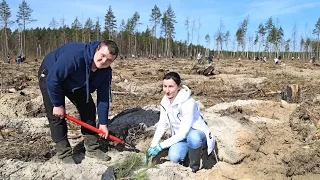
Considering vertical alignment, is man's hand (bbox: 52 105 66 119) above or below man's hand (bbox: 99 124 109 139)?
above

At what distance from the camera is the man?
3381 millimetres

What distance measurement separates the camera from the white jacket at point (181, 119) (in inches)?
148

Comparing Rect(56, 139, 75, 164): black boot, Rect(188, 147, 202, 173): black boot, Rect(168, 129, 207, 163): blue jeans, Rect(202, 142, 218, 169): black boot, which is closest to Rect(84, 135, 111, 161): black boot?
Rect(56, 139, 75, 164): black boot

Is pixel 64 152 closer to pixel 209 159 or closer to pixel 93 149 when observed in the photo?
pixel 93 149

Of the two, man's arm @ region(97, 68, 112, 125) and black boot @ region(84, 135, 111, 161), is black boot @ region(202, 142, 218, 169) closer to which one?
black boot @ region(84, 135, 111, 161)

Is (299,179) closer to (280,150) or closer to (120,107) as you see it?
(280,150)

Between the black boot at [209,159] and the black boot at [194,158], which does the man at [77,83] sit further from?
the black boot at [209,159]

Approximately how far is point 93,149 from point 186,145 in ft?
3.52

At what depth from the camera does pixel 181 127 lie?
3795mm

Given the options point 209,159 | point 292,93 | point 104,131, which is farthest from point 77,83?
point 292,93

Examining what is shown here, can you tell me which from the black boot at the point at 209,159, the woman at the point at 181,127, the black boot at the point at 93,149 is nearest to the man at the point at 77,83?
the black boot at the point at 93,149

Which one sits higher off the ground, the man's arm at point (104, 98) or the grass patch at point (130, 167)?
the man's arm at point (104, 98)

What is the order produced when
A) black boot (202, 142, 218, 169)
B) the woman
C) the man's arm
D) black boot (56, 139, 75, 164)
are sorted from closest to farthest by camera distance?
black boot (56, 139, 75, 164), the woman, the man's arm, black boot (202, 142, 218, 169)

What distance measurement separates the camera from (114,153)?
4203mm
